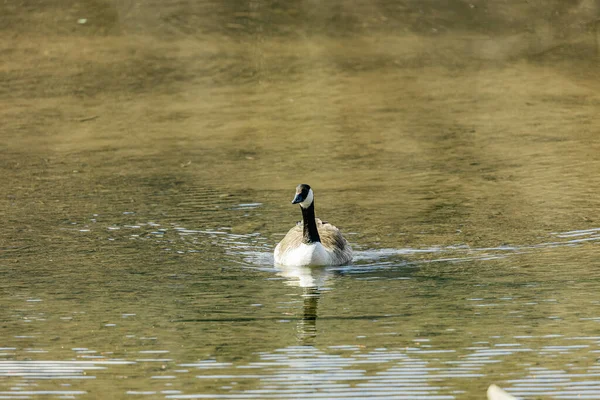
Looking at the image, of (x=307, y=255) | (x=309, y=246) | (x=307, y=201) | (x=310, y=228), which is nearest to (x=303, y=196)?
(x=307, y=201)

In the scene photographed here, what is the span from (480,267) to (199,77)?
14.1m

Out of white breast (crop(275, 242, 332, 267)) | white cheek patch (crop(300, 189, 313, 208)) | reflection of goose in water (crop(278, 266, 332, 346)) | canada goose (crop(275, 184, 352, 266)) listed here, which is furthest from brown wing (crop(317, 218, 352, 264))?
white cheek patch (crop(300, 189, 313, 208))

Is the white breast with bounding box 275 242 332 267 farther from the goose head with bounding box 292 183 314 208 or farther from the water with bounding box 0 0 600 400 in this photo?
the goose head with bounding box 292 183 314 208

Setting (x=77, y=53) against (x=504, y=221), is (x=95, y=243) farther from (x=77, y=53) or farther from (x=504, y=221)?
(x=77, y=53)

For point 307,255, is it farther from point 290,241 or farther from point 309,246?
point 290,241

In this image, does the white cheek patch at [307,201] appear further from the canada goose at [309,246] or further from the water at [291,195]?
the water at [291,195]

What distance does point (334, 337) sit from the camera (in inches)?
384

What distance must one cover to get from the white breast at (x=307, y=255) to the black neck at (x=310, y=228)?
0.21ft

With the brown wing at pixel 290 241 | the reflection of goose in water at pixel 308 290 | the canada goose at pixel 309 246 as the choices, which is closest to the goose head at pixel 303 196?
the canada goose at pixel 309 246

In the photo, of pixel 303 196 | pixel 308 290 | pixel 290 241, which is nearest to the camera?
pixel 308 290

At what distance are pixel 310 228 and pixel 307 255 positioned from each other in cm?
33

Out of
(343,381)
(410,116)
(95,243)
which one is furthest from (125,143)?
(343,381)

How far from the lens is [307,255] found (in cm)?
1298

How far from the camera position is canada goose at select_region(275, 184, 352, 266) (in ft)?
42.6
